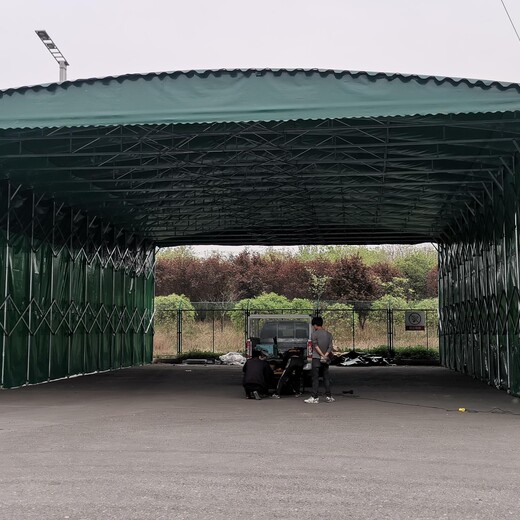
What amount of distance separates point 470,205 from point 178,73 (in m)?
13.9

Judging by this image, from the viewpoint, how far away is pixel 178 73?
46.0 feet

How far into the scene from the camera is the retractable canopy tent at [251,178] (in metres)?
13.9

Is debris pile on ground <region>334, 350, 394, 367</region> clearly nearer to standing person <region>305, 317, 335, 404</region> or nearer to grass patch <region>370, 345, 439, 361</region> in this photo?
grass patch <region>370, 345, 439, 361</region>

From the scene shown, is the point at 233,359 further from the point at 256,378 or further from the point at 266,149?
the point at 256,378

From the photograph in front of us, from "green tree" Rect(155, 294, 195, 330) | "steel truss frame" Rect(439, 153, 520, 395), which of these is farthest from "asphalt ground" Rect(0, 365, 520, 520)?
"green tree" Rect(155, 294, 195, 330)

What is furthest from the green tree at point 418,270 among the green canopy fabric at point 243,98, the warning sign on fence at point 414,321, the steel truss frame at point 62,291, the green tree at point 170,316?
the green canopy fabric at point 243,98

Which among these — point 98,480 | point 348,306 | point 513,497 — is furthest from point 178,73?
point 348,306

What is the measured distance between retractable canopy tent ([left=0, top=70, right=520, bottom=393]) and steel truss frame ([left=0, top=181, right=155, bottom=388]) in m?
0.08

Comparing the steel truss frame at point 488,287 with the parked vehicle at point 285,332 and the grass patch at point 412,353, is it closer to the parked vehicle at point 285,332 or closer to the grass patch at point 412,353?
the parked vehicle at point 285,332

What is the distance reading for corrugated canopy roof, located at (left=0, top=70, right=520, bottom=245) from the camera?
45.3 ft

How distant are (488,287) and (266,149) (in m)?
7.58

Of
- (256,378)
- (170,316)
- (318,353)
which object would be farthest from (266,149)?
(170,316)

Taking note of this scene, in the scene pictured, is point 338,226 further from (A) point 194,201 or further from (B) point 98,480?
(B) point 98,480

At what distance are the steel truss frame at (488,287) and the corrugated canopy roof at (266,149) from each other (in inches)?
27.2
